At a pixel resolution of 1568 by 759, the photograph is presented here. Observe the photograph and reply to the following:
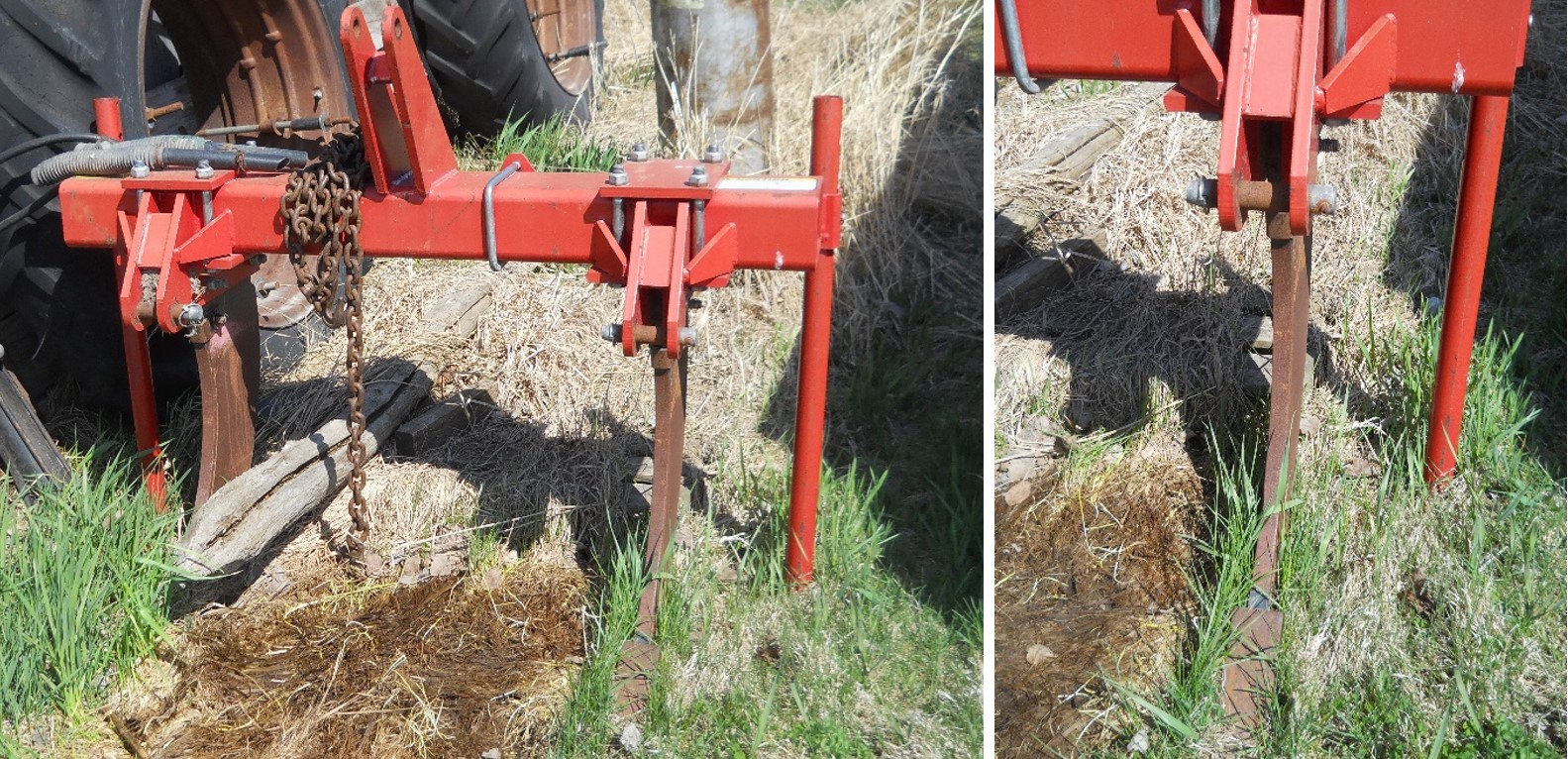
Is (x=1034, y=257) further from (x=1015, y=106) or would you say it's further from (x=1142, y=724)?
(x=1142, y=724)

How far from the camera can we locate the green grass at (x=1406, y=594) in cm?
271

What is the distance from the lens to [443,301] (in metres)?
3.96

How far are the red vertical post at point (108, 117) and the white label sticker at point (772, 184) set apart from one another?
128 centimetres

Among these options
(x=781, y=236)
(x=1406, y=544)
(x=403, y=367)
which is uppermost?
(x=781, y=236)

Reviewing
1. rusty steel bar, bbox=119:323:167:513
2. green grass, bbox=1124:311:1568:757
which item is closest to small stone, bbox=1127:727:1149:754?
Answer: green grass, bbox=1124:311:1568:757

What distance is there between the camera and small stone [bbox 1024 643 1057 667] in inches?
115

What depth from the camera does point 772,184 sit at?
2750mm

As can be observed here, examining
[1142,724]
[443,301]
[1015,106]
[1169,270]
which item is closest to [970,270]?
[1015,106]

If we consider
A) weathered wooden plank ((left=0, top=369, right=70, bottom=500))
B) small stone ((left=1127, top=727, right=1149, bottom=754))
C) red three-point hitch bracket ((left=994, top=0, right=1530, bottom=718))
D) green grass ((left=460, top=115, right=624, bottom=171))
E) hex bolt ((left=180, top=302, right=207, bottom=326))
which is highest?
red three-point hitch bracket ((left=994, top=0, right=1530, bottom=718))

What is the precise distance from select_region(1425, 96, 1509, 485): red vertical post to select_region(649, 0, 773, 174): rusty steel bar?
2.06 metres

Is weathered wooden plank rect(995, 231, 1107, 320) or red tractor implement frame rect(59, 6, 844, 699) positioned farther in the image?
weathered wooden plank rect(995, 231, 1107, 320)

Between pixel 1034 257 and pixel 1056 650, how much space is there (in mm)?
1270

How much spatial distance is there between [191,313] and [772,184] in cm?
115

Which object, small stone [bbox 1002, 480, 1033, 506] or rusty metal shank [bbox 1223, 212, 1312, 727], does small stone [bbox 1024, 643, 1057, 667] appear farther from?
small stone [bbox 1002, 480, 1033, 506]
